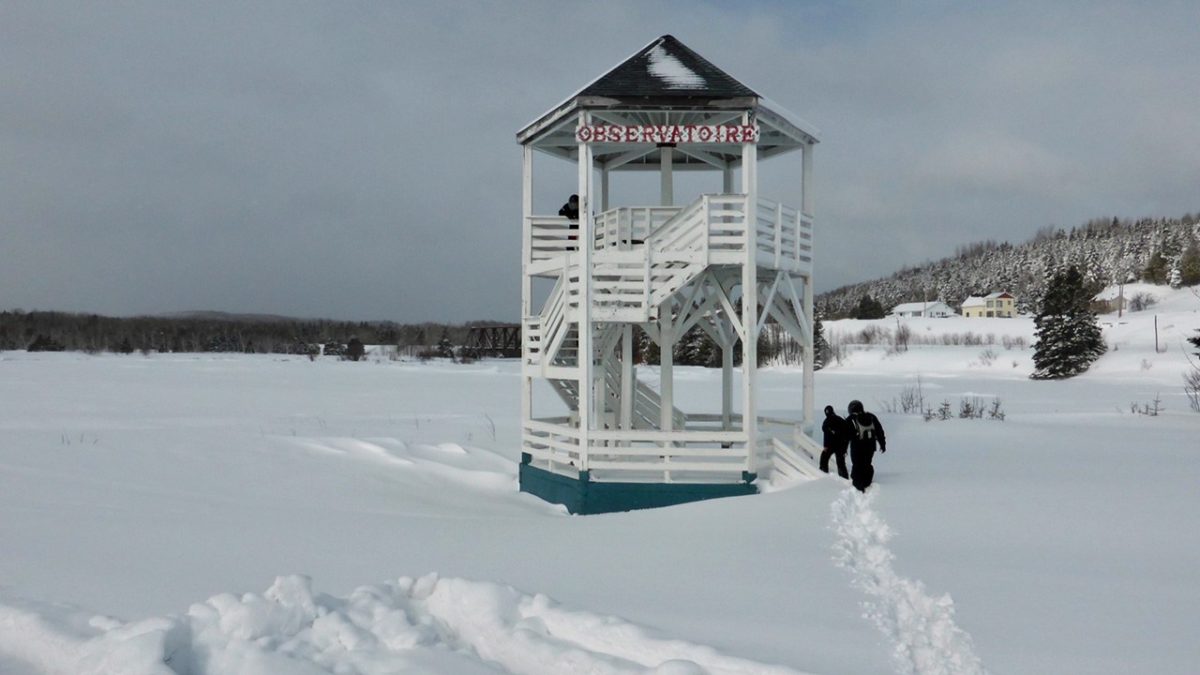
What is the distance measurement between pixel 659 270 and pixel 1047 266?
12964cm

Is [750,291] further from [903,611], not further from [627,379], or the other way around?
[903,611]

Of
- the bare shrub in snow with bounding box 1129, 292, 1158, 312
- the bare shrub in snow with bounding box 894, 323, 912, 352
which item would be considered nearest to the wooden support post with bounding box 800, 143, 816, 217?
the bare shrub in snow with bounding box 894, 323, 912, 352

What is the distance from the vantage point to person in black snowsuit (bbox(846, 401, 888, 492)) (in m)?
12.9

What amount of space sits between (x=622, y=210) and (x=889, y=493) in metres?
6.33

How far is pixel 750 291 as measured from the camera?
43.8 feet

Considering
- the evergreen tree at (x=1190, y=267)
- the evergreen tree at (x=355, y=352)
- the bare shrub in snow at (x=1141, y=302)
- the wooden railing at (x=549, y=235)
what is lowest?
the evergreen tree at (x=355, y=352)

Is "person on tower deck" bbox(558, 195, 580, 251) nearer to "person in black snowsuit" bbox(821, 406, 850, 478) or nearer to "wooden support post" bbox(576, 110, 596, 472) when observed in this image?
"wooden support post" bbox(576, 110, 596, 472)

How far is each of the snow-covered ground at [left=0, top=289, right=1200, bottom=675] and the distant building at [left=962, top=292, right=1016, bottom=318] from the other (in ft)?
359

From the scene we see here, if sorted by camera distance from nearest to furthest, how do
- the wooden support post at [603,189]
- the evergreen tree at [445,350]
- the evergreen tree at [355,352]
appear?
the wooden support post at [603,189] < the evergreen tree at [355,352] < the evergreen tree at [445,350]

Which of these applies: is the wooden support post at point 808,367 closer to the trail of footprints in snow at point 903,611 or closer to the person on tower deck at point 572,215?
the person on tower deck at point 572,215

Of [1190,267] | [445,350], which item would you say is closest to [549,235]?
[445,350]

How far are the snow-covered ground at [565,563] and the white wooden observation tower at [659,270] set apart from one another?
42.4 inches

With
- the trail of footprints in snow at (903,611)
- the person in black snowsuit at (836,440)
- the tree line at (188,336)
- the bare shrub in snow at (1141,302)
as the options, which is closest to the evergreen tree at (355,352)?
the tree line at (188,336)

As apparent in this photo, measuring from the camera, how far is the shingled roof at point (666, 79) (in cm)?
1353
